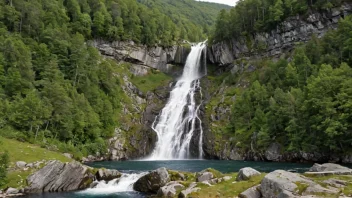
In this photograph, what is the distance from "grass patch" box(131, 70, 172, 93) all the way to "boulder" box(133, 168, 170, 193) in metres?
61.9

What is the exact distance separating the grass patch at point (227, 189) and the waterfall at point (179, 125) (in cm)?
4170

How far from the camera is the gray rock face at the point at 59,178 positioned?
3005 centimetres

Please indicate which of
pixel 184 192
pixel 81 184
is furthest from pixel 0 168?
pixel 184 192

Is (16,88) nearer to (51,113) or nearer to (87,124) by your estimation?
(51,113)

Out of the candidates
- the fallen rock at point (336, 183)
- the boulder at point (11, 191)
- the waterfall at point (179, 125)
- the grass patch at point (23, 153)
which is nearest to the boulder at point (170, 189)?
the fallen rock at point (336, 183)

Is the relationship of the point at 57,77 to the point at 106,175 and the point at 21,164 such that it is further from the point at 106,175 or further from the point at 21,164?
the point at 106,175

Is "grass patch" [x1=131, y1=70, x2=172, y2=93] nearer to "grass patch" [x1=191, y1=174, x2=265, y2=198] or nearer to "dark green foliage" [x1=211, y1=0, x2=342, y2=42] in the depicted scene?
"dark green foliage" [x1=211, y1=0, x2=342, y2=42]

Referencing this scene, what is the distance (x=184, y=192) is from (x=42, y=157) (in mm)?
20806

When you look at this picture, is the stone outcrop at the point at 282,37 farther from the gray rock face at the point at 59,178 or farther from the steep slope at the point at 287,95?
the gray rock face at the point at 59,178

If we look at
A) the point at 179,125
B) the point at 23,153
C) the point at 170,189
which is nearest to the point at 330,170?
the point at 170,189

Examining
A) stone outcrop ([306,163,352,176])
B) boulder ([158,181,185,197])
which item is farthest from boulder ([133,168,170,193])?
A: stone outcrop ([306,163,352,176])

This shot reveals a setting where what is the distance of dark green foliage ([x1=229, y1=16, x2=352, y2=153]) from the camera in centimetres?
4875

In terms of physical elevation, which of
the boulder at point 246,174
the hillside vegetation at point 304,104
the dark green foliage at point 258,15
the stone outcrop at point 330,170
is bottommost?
the boulder at point 246,174

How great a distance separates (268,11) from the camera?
305 ft
